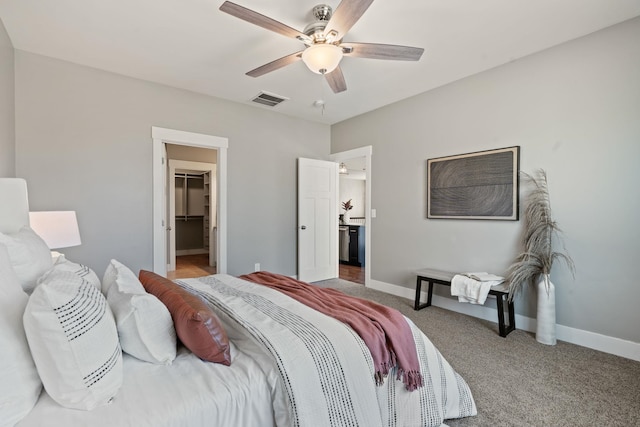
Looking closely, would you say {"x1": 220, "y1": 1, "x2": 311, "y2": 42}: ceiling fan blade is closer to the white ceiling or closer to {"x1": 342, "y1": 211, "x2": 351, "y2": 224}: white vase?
the white ceiling

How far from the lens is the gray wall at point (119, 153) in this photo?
3.04 meters

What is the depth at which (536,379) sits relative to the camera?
2.21 m

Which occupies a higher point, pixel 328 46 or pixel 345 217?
pixel 328 46

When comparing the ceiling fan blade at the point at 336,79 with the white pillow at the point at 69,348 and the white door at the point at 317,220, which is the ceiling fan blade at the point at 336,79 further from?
the white pillow at the point at 69,348

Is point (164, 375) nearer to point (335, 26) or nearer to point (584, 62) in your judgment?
point (335, 26)

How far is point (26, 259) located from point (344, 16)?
2179 mm

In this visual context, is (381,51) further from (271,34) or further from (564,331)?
(564,331)

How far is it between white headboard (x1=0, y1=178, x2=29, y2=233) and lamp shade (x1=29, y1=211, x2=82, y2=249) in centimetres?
28

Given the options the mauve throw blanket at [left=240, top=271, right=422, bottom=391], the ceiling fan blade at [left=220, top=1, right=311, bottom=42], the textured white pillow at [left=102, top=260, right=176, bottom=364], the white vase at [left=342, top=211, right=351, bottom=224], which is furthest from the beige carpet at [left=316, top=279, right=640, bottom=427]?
the white vase at [left=342, top=211, right=351, bottom=224]

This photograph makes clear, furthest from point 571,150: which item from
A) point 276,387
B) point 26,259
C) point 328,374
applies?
point 26,259

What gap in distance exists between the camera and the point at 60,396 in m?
0.95

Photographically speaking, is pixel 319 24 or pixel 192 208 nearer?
pixel 319 24

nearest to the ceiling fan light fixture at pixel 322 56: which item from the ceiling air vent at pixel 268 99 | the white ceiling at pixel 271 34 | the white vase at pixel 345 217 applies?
the white ceiling at pixel 271 34

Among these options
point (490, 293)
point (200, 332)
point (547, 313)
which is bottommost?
point (547, 313)
